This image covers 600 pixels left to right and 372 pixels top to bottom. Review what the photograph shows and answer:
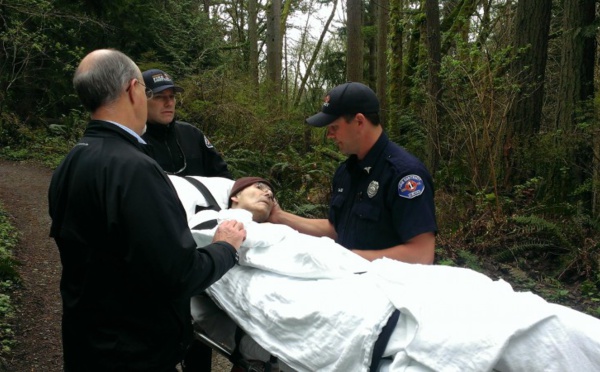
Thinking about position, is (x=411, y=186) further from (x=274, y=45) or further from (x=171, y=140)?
(x=274, y=45)

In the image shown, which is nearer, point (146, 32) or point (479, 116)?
point (479, 116)

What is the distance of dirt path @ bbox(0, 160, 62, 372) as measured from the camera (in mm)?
4309

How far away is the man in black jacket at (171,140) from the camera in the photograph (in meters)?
4.07

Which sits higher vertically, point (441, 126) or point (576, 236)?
point (441, 126)

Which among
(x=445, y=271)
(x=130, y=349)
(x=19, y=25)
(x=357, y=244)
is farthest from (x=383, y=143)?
(x=19, y=25)

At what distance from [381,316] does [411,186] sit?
95cm

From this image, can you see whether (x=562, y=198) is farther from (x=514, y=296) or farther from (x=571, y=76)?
(x=514, y=296)

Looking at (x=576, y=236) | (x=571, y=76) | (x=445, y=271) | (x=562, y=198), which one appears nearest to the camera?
(x=445, y=271)

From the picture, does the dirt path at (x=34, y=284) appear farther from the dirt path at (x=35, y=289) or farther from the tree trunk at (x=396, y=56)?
the tree trunk at (x=396, y=56)

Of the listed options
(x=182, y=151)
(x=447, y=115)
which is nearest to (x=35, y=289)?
(x=182, y=151)

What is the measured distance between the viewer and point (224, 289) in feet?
8.71

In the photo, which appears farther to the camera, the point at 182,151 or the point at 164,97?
the point at 182,151

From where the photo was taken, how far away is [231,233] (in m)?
2.46

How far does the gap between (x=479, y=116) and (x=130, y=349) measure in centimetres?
608
